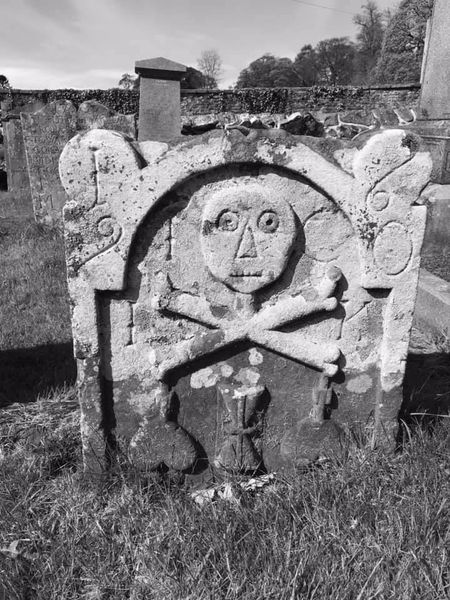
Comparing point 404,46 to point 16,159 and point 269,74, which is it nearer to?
point 269,74

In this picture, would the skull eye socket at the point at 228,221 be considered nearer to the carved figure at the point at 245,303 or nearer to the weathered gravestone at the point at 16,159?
the carved figure at the point at 245,303

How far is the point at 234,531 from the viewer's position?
6.39 feet

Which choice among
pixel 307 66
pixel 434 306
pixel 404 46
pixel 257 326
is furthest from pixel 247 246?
pixel 307 66

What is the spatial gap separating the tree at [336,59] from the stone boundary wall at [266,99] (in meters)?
37.4

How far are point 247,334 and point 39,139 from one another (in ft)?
20.0

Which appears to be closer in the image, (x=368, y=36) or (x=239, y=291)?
(x=239, y=291)

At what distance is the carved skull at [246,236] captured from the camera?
2.10 meters

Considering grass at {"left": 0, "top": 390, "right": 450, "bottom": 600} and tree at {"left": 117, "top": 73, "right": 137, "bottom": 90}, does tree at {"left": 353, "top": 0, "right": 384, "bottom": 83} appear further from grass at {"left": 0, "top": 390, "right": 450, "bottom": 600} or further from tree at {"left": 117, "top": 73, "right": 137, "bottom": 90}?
grass at {"left": 0, "top": 390, "right": 450, "bottom": 600}

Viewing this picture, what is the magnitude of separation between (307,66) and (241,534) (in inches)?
2212

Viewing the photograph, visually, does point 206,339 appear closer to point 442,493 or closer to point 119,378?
point 119,378

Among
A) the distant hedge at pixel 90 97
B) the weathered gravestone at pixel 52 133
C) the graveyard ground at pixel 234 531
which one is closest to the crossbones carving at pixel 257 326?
the graveyard ground at pixel 234 531

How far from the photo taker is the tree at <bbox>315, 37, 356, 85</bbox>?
4978cm

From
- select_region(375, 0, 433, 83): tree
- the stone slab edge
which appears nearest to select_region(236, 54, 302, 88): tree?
select_region(375, 0, 433, 83): tree

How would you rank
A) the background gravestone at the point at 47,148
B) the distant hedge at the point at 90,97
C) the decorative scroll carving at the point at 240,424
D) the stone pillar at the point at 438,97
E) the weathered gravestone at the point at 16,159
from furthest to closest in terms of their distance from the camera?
1. the distant hedge at the point at 90,97
2. the weathered gravestone at the point at 16,159
3. the background gravestone at the point at 47,148
4. the stone pillar at the point at 438,97
5. the decorative scroll carving at the point at 240,424
